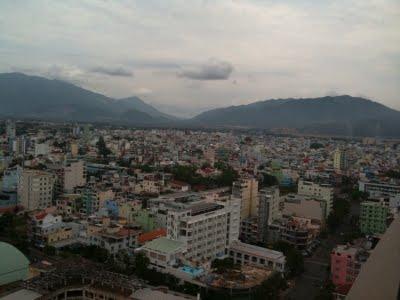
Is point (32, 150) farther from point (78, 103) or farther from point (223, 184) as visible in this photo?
point (78, 103)

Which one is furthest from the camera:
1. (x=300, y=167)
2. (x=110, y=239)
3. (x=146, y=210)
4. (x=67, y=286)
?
(x=300, y=167)

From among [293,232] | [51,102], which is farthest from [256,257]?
[51,102]

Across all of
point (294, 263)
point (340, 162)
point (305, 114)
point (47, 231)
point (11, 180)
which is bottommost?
point (294, 263)

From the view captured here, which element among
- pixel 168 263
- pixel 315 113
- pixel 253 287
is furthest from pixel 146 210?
pixel 315 113

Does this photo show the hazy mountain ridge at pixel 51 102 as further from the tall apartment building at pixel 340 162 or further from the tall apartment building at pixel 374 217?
the tall apartment building at pixel 374 217

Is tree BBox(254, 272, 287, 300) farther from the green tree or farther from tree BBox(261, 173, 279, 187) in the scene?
tree BBox(261, 173, 279, 187)

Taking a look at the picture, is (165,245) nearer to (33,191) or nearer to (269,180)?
(33,191)

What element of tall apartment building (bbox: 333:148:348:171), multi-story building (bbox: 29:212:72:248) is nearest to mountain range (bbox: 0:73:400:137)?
tall apartment building (bbox: 333:148:348:171)
